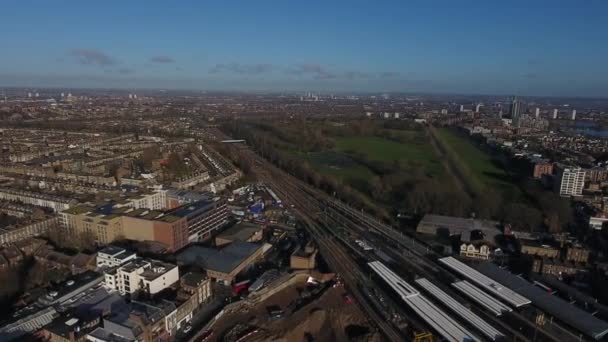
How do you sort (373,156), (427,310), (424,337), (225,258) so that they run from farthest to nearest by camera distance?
(373,156), (225,258), (427,310), (424,337)

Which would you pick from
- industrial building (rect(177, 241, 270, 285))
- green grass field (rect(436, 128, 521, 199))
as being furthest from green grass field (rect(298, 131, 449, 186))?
industrial building (rect(177, 241, 270, 285))

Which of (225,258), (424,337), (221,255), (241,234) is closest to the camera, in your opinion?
(424,337)

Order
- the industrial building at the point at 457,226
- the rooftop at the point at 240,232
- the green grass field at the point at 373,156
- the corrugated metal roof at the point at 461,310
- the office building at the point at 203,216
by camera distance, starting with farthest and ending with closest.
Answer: the green grass field at the point at 373,156 < the industrial building at the point at 457,226 < the office building at the point at 203,216 < the rooftop at the point at 240,232 < the corrugated metal roof at the point at 461,310

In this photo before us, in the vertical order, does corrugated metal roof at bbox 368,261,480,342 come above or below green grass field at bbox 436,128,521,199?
below

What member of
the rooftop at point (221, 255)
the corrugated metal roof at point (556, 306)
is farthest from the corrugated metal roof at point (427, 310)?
the rooftop at point (221, 255)

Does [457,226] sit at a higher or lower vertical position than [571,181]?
lower

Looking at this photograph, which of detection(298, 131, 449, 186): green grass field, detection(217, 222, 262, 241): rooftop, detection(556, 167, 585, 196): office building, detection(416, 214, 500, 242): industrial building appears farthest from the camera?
detection(298, 131, 449, 186): green grass field

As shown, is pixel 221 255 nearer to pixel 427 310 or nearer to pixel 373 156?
pixel 427 310

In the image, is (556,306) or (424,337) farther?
(556,306)

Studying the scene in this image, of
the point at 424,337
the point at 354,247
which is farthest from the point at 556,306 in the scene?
the point at 354,247

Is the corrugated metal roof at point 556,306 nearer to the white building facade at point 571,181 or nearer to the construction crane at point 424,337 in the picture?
the construction crane at point 424,337

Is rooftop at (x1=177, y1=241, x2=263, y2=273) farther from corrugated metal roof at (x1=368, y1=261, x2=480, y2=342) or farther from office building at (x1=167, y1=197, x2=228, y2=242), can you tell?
corrugated metal roof at (x1=368, y1=261, x2=480, y2=342)

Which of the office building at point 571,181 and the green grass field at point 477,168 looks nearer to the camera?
the office building at point 571,181

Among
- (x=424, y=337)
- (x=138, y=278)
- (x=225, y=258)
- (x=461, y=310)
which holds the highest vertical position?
(x=138, y=278)
